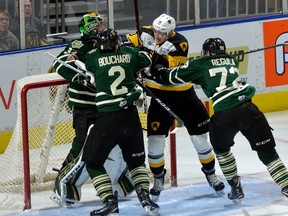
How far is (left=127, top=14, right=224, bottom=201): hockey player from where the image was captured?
6770 millimetres

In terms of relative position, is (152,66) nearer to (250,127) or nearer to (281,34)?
(250,127)

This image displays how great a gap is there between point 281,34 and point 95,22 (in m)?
3.34

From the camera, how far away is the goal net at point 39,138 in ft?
22.4

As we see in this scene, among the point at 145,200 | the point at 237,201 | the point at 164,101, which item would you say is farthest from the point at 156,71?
the point at 237,201

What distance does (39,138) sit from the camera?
718 centimetres

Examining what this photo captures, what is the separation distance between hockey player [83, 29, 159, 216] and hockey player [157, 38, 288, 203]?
43 centimetres

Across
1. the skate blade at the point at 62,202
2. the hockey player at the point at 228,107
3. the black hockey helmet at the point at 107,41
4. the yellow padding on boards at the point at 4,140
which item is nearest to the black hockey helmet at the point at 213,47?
the hockey player at the point at 228,107

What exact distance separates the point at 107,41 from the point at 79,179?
42.7 inches

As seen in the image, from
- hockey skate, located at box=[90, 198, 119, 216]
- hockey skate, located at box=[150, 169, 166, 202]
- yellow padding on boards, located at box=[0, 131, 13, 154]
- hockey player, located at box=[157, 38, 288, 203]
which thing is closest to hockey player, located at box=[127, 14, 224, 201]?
hockey skate, located at box=[150, 169, 166, 202]

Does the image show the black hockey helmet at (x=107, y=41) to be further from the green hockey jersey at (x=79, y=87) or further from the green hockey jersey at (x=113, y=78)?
the green hockey jersey at (x=79, y=87)

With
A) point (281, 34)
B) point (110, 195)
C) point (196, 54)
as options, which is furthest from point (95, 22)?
point (281, 34)

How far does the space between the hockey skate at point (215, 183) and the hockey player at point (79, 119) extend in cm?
54

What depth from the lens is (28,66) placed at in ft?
27.9

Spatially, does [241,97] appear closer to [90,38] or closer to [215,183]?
[215,183]
